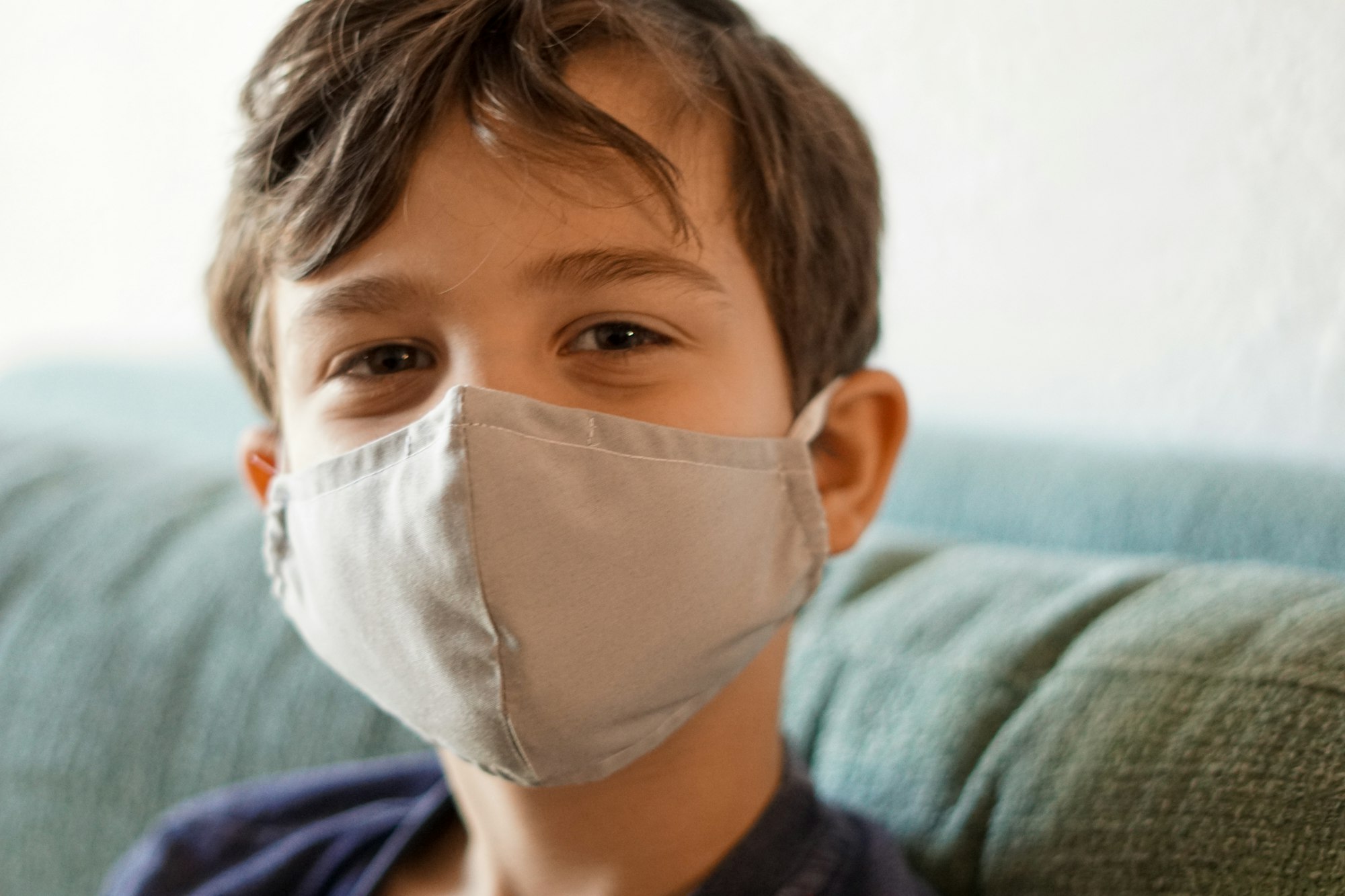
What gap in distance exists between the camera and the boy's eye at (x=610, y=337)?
0.72 meters

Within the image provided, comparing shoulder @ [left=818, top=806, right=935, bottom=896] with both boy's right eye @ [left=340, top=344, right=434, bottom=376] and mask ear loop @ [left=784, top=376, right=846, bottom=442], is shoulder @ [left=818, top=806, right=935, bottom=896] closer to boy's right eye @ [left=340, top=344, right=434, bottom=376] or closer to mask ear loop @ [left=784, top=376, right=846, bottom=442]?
mask ear loop @ [left=784, top=376, right=846, bottom=442]

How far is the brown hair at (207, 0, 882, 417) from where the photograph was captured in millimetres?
717

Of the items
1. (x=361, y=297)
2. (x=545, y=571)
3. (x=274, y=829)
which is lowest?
(x=274, y=829)

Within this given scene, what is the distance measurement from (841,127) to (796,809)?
50cm

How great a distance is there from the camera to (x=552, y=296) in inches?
27.6

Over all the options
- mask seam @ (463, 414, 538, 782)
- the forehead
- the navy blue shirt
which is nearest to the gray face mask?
mask seam @ (463, 414, 538, 782)

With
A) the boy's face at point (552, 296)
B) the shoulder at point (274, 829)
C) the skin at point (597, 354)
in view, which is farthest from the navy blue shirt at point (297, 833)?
the boy's face at point (552, 296)

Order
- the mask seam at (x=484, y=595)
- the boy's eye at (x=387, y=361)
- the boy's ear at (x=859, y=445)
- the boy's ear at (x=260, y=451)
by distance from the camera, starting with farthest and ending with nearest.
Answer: the boy's ear at (x=260, y=451)
the boy's ear at (x=859, y=445)
the boy's eye at (x=387, y=361)
the mask seam at (x=484, y=595)

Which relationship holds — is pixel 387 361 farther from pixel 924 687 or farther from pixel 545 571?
pixel 924 687

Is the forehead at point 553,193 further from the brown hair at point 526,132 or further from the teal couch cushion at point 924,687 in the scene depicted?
the teal couch cushion at point 924,687

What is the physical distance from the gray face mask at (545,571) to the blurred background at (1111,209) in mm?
374

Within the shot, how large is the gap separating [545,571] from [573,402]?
0.11 m

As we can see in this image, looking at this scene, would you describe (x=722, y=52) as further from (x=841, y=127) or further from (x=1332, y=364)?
(x=1332, y=364)

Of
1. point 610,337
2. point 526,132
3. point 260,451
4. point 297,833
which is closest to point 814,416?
point 610,337
